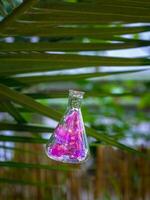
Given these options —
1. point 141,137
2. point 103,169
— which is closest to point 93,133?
point 103,169

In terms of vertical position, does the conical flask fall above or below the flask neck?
below

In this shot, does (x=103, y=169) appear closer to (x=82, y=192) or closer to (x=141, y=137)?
(x=82, y=192)

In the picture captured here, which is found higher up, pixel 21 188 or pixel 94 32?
pixel 94 32

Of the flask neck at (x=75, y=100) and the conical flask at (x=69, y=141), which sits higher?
the flask neck at (x=75, y=100)

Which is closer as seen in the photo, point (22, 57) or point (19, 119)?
point (22, 57)

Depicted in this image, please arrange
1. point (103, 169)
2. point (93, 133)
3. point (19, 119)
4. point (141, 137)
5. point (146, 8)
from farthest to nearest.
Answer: point (141, 137) → point (103, 169) → point (19, 119) → point (93, 133) → point (146, 8)

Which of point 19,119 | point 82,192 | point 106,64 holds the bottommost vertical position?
point 82,192

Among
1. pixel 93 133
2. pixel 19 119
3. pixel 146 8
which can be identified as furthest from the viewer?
pixel 19 119
